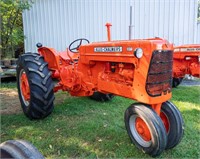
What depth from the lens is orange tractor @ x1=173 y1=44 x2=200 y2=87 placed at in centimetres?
518

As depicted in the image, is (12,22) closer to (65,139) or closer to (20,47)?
(20,47)

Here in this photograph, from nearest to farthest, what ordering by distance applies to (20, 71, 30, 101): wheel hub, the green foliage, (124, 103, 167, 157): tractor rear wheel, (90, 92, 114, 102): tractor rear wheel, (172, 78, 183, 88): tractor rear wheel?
A: (124, 103, 167, 157): tractor rear wheel < (20, 71, 30, 101): wheel hub < (90, 92, 114, 102): tractor rear wheel < (172, 78, 183, 88): tractor rear wheel < the green foliage

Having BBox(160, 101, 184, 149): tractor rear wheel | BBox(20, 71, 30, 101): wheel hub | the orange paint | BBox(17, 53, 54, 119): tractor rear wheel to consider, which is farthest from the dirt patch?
BBox(160, 101, 184, 149): tractor rear wheel

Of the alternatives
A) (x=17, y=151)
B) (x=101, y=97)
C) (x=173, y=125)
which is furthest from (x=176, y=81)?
(x=17, y=151)

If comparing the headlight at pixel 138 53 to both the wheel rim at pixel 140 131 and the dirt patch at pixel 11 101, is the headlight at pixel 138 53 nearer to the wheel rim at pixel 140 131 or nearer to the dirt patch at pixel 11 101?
the wheel rim at pixel 140 131

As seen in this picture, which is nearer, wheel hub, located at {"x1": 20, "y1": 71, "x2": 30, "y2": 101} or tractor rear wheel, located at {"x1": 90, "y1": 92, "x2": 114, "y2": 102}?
wheel hub, located at {"x1": 20, "y1": 71, "x2": 30, "y2": 101}

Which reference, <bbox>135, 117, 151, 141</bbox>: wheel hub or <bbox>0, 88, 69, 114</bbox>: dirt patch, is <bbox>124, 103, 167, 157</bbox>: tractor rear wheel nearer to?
<bbox>135, 117, 151, 141</bbox>: wheel hub

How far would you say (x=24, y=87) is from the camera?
4.02 metres

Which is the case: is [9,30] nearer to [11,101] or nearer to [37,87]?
[11,101]

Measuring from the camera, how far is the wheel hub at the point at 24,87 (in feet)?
12.5

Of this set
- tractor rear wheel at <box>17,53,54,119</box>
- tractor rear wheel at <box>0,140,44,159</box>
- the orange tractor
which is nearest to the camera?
tractor rear wheel at <box>0,140,44,159</box>

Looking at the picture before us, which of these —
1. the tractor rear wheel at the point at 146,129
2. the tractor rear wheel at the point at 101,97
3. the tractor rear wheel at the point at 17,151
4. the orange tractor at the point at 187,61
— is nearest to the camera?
the tractor rear wheel at the point at 17,151

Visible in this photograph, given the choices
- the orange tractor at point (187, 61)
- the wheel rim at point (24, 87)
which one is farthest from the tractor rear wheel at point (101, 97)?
the orange tractor at point (187, 61)

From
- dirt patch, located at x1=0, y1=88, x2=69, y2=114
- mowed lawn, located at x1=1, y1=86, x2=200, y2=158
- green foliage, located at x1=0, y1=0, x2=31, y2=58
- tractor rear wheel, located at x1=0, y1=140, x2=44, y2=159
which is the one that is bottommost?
mowed lawn, located at x1=1, y1=86, x2=200, y2=158
